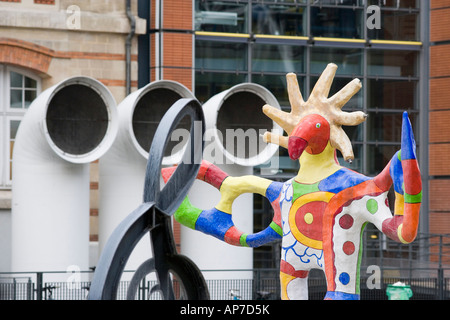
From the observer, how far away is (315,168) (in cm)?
1212

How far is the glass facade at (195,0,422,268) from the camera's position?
2138 centimetres

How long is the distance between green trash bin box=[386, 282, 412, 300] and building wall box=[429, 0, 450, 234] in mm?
5087

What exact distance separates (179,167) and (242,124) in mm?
7737

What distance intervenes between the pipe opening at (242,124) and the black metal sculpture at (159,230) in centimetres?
719

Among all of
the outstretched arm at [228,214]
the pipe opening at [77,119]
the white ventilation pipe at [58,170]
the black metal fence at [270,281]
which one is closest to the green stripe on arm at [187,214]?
the outstretched arm at [228,214]

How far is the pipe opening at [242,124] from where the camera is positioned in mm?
17734

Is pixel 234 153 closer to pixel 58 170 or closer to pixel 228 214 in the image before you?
pixel 58 170

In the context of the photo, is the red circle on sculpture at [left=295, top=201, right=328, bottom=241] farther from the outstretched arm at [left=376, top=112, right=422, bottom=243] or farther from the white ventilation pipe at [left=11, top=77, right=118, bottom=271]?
the white ventilation pipe at [left=11, top=77, right=118, bottom=271]

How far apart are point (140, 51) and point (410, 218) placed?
11034 millimetres
